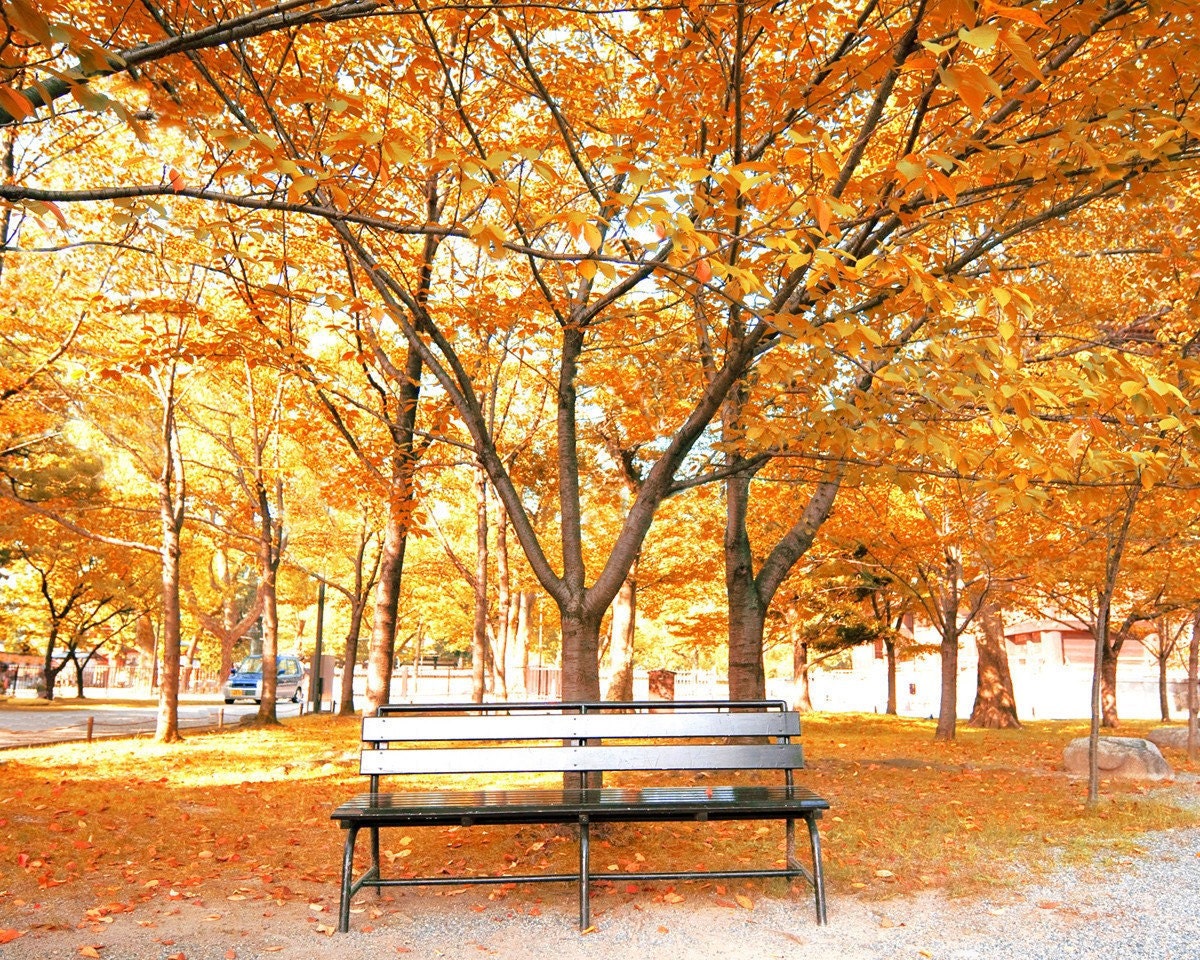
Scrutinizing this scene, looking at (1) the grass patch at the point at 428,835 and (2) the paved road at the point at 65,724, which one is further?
(2) the paved road at the point at 65,724

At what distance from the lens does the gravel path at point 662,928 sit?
13.5ft

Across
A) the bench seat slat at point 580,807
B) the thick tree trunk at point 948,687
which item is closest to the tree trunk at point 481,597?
the thick tree trunk at point 948,687

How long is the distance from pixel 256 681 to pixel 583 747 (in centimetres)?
2600

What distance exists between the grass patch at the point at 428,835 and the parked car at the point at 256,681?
17766 mm

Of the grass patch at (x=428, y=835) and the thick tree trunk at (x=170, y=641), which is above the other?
the thick tree trunk at (x=170, y=641)

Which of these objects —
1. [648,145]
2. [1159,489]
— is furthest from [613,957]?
[1159,489]

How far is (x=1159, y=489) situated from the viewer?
830cm

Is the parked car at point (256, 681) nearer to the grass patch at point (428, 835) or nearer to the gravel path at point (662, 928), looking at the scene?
the grass patch at point (428, 835)

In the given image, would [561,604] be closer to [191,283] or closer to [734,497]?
[734,497]

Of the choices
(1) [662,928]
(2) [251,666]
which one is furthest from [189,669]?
(1) [662,928]

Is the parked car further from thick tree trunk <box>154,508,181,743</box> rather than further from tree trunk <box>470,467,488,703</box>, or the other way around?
thick tree trunk <box>154,508,181,743</box>

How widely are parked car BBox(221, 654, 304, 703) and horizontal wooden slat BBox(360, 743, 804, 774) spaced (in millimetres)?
23603

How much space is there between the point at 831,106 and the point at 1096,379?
261 centimetres

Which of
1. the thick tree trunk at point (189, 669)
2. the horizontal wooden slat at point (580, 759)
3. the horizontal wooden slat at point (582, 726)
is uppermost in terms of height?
the horizontal wooden slat at point (582, 726)
